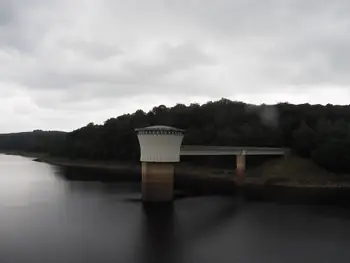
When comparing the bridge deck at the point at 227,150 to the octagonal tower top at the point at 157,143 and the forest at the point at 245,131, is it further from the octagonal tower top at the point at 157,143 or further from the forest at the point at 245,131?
the octagonal tower top at the point at 157,143

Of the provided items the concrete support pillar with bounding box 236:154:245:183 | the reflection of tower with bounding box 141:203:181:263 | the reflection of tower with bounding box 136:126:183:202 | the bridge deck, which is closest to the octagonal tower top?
the reflection of tower with bounding box 136:126:183:202

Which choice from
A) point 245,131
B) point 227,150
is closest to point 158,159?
point 227,150

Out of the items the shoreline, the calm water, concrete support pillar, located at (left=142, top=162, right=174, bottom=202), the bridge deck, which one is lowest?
the shoreline

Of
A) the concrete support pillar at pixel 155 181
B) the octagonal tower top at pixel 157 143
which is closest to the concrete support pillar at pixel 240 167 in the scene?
the octagonal tower top at pixel 157 143

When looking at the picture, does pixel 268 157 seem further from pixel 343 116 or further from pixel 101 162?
pixel 101 162

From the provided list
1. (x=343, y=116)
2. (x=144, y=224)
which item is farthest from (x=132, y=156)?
(x=144, y=224)

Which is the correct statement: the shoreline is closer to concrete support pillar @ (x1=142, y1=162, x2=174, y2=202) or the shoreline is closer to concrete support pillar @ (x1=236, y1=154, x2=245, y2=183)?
concrete support pillar @ (x1=236, y1=154, x2=245, y2=183)
